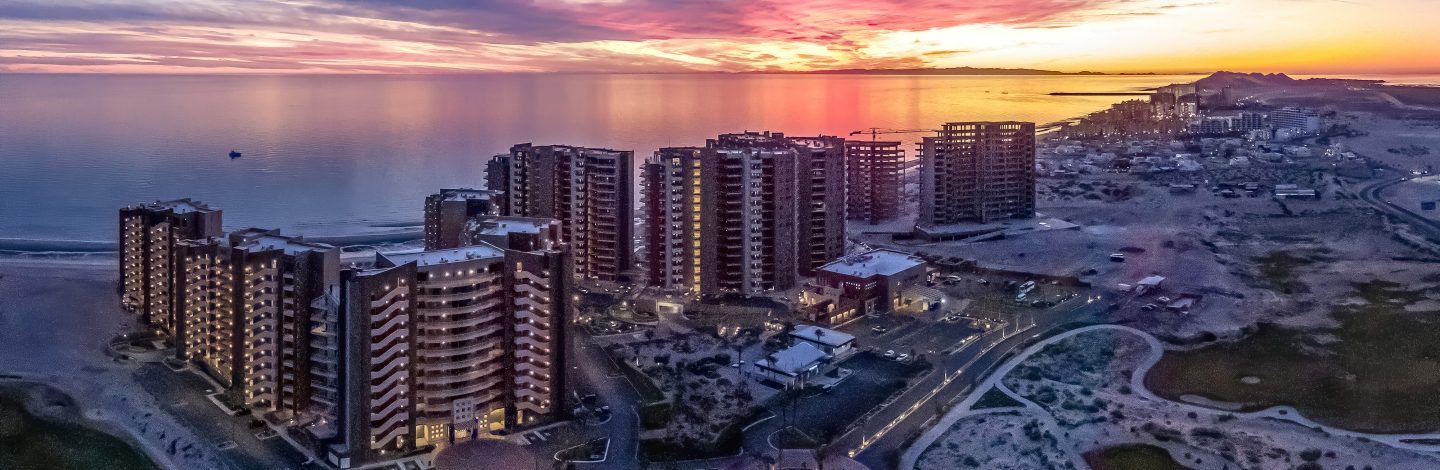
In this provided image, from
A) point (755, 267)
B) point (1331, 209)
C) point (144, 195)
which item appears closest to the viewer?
point (755, 267)

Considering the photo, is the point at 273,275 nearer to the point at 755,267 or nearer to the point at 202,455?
the point at 202,455

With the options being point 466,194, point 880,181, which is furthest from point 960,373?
point 880,181

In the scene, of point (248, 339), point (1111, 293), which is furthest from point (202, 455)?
point (1111, 293)

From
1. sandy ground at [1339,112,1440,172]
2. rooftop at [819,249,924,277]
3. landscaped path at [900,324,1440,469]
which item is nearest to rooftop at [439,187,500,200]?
rooftop at [819,249,924,277]

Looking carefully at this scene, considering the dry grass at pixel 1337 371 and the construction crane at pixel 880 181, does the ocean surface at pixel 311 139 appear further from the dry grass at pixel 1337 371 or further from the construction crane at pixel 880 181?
the dry grass at pixel 1337 371

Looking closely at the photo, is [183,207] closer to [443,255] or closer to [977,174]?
[443,255]
